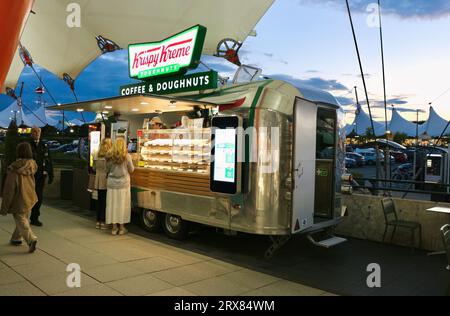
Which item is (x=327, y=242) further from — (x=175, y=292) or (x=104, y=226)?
(x=104, y=226)

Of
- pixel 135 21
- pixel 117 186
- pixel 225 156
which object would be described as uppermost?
pixel 135 21

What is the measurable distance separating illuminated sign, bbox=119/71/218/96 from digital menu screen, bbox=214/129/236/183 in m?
1.39

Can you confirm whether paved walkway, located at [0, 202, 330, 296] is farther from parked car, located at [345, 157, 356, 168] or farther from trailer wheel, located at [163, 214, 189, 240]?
parked car, located at [345, 157, 356, 168]

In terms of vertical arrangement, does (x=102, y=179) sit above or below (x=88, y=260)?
above

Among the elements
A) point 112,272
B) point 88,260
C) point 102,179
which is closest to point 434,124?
point 102,179

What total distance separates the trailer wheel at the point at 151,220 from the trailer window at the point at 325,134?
11.6 ft

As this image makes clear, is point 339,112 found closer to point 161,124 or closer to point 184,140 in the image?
point 184,140

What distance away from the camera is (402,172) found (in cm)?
1823

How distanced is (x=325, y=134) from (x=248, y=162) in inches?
91.6

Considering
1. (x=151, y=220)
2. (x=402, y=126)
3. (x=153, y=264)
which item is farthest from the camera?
(x=402, y=126)

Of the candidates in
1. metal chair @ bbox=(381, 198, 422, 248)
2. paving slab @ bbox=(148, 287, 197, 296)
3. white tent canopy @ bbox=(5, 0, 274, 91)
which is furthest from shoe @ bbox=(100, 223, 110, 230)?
white tent canopy @ bbox=(5, 0, 274, 91)

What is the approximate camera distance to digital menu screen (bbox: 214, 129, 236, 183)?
21.6 feet

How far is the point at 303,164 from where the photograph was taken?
6.75 metres

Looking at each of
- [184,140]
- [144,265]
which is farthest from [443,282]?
[184,140]
